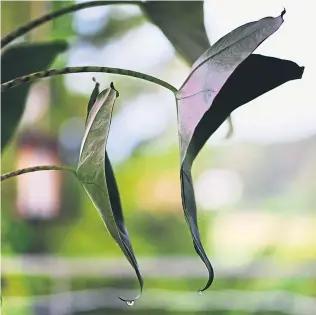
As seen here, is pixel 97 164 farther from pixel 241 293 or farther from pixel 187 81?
pixel 241 293

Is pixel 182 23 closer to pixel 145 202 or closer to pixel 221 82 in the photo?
pixel 221 82

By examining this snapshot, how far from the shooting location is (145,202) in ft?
3.92

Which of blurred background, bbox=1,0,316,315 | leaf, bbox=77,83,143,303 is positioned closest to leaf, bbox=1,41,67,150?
leaf, bbox=77,83,143,303

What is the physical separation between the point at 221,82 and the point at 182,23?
25 cm

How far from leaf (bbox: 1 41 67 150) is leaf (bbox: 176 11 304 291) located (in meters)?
0.27

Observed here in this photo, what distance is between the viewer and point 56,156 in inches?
47.5

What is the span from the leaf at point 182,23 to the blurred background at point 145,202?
44 centimetres

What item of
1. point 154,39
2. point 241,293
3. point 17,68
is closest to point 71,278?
point 241,293

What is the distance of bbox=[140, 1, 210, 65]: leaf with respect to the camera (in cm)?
60

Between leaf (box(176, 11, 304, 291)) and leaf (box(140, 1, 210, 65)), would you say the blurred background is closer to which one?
leaf (box(140, 1, 210, 65))

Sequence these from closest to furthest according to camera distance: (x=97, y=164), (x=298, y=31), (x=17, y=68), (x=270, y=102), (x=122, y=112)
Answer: (x=97, y=164) < (x=17, y=68) < (x=298, y=31) < (x=270, y=102) < (x=122, y=112)

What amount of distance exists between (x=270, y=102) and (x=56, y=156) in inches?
19.5

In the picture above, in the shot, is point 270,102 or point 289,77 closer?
point 289,77

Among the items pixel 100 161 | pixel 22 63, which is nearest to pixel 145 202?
pixel 22 63
